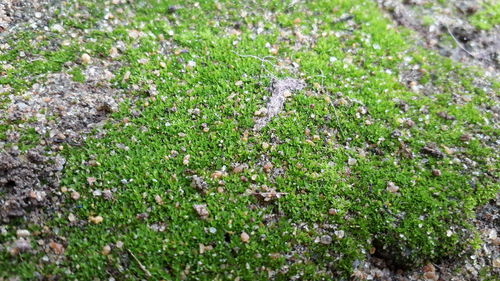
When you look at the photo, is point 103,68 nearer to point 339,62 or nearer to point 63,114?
point 63,114

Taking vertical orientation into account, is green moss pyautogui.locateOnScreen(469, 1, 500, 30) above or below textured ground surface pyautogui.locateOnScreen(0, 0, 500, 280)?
above

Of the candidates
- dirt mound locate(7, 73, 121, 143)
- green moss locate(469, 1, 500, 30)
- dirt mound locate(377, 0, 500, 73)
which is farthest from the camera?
green moss locate(469, 1, 500, 30)

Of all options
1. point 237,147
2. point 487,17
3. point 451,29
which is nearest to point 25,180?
point 237,147

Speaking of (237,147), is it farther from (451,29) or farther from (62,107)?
(451,29)

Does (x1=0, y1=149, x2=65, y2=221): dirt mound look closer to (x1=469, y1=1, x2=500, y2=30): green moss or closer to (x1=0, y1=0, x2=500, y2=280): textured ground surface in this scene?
(x1=0, y1=0, x2=500, y2=280): textured ground surface

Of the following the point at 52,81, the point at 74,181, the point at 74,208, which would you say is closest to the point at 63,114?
the point at 52,81

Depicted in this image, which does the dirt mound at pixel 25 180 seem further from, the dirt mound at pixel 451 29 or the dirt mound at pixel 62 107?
the dirt mound at pixel 451 29

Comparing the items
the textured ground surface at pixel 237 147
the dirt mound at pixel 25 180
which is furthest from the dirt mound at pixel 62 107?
the dirt mound at pixel 25 180

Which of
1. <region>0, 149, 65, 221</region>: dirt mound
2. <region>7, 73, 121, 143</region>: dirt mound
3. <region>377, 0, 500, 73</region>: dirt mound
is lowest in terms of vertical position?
<region>0, 149, 65, 221</region>: dirt mound

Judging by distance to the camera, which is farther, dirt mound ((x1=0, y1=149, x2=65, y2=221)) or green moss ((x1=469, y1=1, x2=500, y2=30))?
green moss ((x1=469, y1=1, x2=500, y2=30))

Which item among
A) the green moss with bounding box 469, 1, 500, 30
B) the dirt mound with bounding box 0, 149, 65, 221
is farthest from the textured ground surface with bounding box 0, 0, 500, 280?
the green moss with bounding box 469, 1, 500, 30
